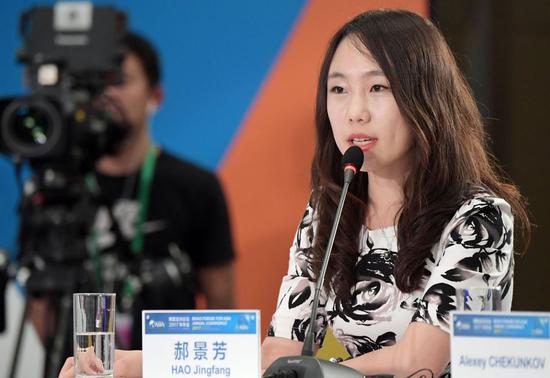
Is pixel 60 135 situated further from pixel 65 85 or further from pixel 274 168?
pixel 274 168

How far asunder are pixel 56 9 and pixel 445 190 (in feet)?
4.93

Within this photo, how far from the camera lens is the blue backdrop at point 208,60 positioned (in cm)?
323

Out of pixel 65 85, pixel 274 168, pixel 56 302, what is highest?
pixel 65 85

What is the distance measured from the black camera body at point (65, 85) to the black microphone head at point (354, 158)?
1305mm

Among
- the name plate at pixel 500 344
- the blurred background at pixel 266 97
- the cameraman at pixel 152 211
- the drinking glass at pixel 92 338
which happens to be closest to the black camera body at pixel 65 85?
the cameraman at pixel 152 211

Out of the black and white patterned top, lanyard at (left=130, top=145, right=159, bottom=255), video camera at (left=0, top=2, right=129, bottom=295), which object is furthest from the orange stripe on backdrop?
the black and white patterned top

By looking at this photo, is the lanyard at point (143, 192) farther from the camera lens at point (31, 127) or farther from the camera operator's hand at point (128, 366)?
the camera operator's hand at point (128, 366)

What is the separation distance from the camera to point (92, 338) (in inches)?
55.2

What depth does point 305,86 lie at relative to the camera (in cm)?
309

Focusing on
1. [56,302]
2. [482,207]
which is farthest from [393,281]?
[56,302]

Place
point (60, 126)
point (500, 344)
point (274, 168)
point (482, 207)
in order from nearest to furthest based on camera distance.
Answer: point (500, 344), point (482, 207), point (60, 126), point (274, 168)

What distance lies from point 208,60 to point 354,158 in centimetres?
186

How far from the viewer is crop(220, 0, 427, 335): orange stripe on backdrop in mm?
3102

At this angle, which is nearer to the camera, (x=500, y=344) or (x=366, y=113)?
(x=500, y=344)
